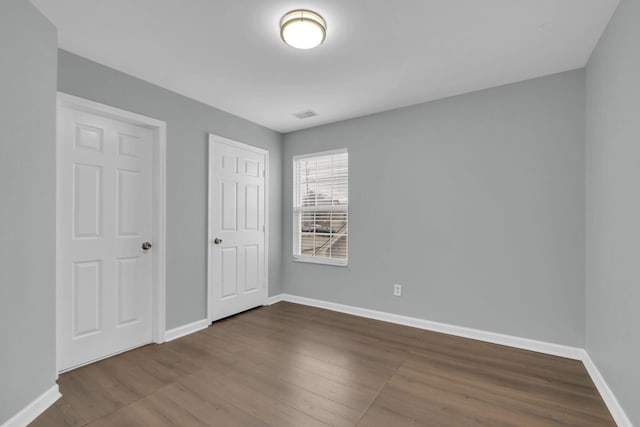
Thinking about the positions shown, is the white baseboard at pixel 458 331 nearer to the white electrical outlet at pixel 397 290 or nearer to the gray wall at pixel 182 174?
the white electrical outlet at pixel 397 290

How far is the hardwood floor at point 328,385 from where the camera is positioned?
1.87m

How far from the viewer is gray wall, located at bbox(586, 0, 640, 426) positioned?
165 centimetres

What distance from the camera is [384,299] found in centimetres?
367

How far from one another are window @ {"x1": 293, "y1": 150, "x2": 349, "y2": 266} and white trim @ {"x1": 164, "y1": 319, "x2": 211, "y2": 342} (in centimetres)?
157

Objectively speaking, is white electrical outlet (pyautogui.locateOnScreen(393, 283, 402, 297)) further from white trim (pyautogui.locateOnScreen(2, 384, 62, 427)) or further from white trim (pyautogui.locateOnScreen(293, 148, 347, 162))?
white trim (pyautogui.locateOnScreen(2, 384, 62, 427))

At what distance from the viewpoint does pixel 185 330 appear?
319 centimetres

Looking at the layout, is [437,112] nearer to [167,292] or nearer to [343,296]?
[343,296]

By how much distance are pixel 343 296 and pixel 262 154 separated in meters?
2.27

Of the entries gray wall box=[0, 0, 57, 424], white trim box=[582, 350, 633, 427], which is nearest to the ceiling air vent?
gray wall box=[0, 0, 57, 424]

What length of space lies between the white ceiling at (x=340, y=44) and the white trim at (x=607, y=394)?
2479mm

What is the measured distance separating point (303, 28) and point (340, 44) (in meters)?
0.40

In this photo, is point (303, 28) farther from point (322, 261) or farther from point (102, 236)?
point (322, 261)

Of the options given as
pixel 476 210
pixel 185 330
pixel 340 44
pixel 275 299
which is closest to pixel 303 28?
pixel 340 44

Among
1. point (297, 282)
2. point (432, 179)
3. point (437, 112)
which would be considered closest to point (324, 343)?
point (297, 282)
